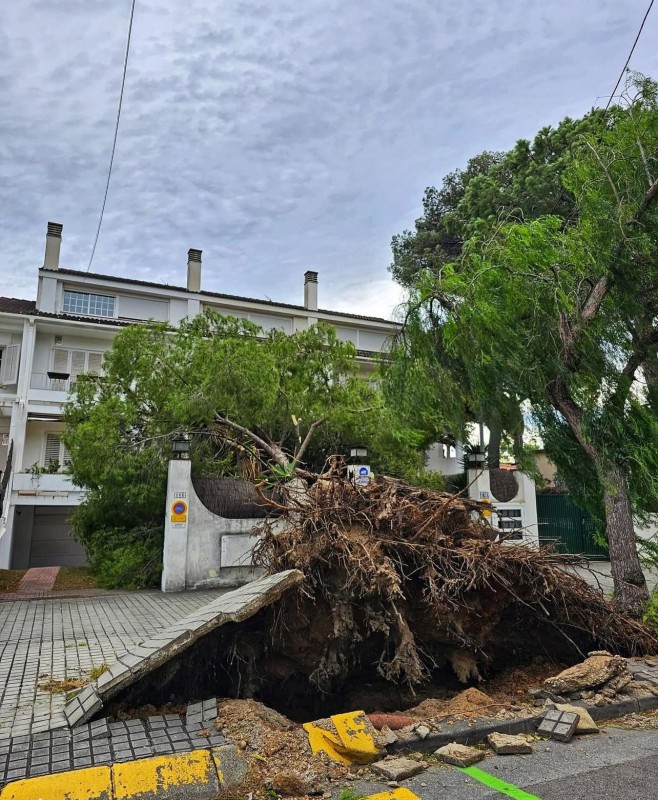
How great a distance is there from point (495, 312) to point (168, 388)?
848 centimetres

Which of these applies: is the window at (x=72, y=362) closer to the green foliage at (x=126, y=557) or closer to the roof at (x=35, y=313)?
the roof at (x=35, y=313)

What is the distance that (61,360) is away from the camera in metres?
22.7

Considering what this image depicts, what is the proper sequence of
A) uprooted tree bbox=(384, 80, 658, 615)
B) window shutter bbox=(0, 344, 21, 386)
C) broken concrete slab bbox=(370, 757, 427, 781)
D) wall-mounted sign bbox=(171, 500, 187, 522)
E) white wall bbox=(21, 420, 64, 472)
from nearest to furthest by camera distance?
broken concrete slab bbox=(370, 757, 427, 781) < uprooted tree bbox=(384, 80, 658, 615) < wall-mounted sign bbox=(171, 500, 187, 522) < window shutter bbox=(0, 344, 21, 386) < white wall bbox=(21, 420, 64, 472)

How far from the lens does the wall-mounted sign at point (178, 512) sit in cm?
1219

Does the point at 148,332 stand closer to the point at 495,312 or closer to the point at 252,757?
the point at 495,312

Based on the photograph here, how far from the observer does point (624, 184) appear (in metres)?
7.41

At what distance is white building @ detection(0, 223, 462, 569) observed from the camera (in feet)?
65.0

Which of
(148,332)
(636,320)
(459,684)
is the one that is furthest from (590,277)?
(148,332)

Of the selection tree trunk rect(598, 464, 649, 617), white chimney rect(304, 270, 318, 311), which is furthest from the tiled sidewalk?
white chimney rect(304, 270, 318, 311)

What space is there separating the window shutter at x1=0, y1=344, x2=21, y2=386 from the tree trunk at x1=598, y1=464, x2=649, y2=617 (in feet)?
67.3

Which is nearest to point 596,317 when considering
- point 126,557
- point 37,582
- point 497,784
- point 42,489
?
point 497,784

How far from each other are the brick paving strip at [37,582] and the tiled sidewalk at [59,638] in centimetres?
138

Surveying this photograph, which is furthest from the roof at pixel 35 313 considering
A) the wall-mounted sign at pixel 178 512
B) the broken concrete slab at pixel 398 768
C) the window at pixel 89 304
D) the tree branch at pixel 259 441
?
the broken concrete slab at pixel 398 768

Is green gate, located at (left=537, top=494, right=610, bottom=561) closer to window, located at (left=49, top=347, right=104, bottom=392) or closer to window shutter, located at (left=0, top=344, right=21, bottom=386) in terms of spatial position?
window, located at (left=49, top=347, right=104, bottom=392)
